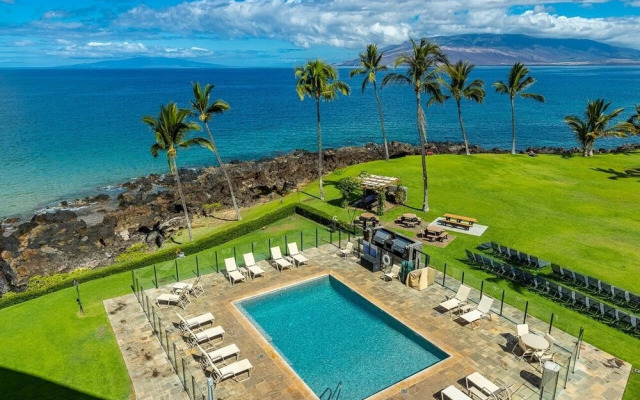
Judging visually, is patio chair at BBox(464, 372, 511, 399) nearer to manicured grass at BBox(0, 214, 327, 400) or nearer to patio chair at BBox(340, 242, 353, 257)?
manicured grass at BBox(0, 214, 327, 400)

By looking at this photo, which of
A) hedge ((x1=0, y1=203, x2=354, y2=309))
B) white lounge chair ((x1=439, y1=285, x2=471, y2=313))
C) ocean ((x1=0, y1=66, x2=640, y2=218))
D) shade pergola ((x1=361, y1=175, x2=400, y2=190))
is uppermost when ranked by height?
shade pergola ((x1=361, y1=175, x2=400, y2=190))

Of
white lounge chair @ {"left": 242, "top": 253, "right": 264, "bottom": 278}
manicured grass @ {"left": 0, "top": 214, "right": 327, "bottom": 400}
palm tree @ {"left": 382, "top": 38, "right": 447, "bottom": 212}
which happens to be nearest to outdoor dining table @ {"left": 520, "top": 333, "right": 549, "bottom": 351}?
white lounge chair @ {"left": 242, "top": 253, "right": 264, "bottom": 278}

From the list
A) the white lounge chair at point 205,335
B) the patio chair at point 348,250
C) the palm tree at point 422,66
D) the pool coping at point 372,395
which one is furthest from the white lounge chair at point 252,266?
the palm tree at point 422,66

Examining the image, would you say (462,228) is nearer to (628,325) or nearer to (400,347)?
(628,325)

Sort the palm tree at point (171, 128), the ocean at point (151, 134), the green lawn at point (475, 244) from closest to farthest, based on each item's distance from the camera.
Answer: the green lawn at point (475, 244)
the palm tree at point (171, 128)
the ocean at point (151, 134)

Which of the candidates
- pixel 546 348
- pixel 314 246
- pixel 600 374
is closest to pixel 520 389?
pixel 546 348

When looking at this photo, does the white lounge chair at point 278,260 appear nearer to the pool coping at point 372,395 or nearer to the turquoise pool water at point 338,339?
the pool coping at point 372,395

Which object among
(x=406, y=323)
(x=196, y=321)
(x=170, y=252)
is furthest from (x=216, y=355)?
(x=170, y=252)
